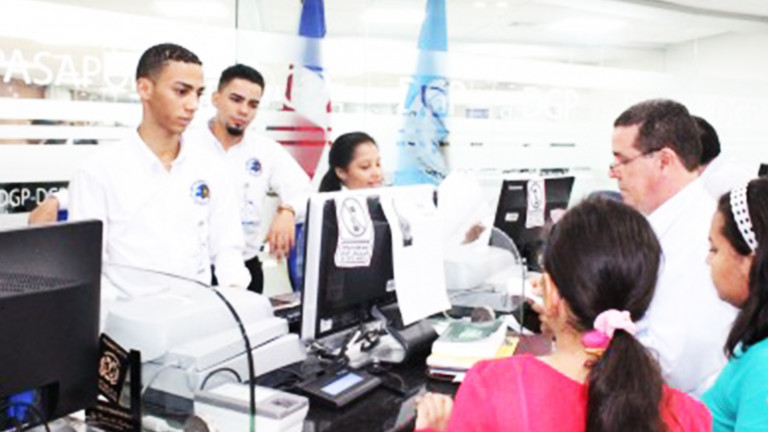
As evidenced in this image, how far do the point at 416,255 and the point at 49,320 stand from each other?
98 centimetres

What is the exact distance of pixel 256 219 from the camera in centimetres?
335

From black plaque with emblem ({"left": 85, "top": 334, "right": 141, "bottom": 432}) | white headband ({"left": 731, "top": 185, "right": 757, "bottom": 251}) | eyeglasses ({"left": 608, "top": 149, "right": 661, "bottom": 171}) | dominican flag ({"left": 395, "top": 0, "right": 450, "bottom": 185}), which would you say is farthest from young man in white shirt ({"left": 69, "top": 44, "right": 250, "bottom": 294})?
dominican flag ({"left": 395, "top": 0, "right": 450, "bottom": 185})

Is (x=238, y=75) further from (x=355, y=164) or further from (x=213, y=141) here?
(x=355, y=164)

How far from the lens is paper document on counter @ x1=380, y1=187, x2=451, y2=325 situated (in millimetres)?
1850

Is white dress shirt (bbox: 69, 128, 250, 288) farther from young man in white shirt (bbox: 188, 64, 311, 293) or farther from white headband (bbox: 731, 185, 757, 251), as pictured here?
white headband (bbox: 731, 185, 757, 251)

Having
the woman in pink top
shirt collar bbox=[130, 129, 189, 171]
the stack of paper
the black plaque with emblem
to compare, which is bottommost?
the stack of paper

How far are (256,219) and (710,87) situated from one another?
5.17 metres

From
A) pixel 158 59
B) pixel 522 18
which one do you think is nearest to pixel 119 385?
pixel 158 59

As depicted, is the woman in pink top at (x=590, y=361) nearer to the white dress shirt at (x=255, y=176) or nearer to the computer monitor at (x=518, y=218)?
the computer monitor at (x=518, y=218)

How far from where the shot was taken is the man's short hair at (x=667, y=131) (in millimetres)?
1938

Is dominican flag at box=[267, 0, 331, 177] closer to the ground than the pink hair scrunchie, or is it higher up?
higher up

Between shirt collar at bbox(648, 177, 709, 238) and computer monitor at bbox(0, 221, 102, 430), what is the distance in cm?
132

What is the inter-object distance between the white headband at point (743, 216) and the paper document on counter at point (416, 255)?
2.65ft

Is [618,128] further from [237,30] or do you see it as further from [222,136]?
[237,30]
